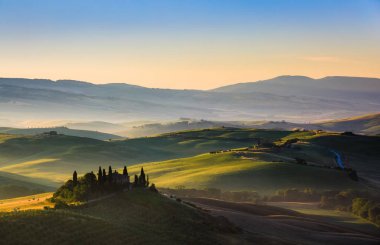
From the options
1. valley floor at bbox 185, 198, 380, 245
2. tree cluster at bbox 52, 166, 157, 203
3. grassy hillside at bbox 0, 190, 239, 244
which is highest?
tree cluster at bbox 52, 166, 157, 203

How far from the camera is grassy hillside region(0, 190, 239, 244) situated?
58791 mm

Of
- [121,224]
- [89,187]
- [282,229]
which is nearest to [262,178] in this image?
[282,229]

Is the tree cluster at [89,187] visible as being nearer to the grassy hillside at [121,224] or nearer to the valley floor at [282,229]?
the grassy hillside at [121,224]

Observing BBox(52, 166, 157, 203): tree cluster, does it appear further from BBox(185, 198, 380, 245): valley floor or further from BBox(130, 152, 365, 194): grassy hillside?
BBox(130, 152, 365, 194): grassy hillside

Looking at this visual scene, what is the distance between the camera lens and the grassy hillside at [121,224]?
58.8m

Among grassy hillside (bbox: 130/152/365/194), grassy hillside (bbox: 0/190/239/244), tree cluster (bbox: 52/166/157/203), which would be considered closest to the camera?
grassy hillside (bbox: 0/190/239/244)

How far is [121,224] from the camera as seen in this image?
2653 inches

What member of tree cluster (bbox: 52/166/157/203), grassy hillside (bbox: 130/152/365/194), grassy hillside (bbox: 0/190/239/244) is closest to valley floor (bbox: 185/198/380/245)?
grassy hillside (bbox: 0/190/239/244)

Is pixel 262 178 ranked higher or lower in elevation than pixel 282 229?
higher

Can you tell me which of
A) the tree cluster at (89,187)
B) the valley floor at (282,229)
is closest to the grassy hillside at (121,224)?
the tree cluster at (89,187)

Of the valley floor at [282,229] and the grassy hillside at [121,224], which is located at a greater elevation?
the grassy hillside at [121,224]

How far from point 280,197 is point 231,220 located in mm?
64442

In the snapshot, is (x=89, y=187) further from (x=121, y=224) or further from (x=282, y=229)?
(x=282, y=229)

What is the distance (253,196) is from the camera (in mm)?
148500
